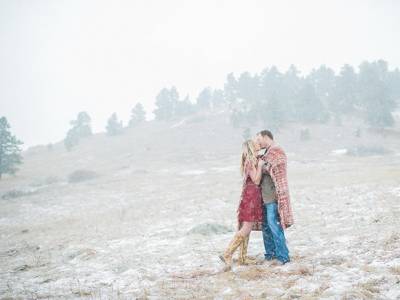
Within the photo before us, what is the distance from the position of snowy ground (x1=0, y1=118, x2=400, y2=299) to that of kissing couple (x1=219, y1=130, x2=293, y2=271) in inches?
17.8

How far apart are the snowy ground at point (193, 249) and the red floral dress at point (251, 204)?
917 mm

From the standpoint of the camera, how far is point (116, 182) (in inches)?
1350

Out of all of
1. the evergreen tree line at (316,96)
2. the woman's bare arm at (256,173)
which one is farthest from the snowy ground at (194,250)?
the evergreen tree line at (316,96)

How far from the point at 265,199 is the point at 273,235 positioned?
0.68 m

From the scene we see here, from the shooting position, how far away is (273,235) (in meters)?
6.96

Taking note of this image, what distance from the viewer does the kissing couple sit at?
22.6 ft

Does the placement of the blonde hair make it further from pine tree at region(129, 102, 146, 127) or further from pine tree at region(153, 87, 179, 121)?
pine tree at region(129, 102, 146, 127)

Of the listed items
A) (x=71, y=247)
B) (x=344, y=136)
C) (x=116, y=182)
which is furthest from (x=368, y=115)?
(x=71, y=247)

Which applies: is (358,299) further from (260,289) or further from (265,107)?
(265,107)

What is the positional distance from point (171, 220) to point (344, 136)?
4847cm

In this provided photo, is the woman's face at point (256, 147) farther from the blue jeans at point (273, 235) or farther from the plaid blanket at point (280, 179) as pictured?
the blue jeans at point (273, 235)

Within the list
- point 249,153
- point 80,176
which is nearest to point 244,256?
point 249,153

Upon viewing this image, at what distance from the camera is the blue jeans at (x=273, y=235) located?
6.92m

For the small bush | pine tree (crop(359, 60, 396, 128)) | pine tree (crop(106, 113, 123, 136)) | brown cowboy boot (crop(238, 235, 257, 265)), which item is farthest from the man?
pine tree (crop(106, 113, 123, 136))
